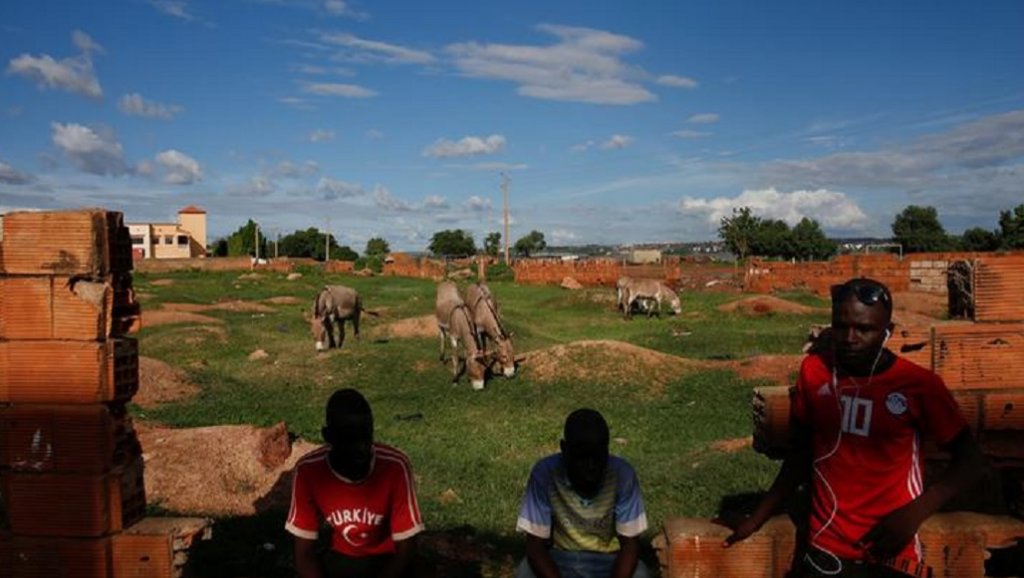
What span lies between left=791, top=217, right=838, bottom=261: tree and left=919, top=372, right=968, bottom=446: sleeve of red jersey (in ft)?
281

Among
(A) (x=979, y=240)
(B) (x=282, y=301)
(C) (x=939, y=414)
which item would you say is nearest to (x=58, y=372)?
(C) (x=939, y=414)

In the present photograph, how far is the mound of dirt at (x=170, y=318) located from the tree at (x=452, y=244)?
245 feet

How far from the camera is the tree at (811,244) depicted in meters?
84.6

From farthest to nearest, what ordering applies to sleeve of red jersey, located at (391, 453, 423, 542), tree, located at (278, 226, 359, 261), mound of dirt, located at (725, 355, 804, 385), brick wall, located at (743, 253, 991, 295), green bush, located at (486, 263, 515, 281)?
tree, located at (278, 226, 359, 261) → green bush, located at (486, 263, 515, 281) → brick wall, located at (743, 253, 991, 295) → mound of dirt, located at (725, 355, 804, 385) → sleeve of red jersey, located at (391, 453, 423, 542)

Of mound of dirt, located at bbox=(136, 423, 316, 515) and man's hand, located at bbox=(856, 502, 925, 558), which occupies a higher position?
man's hand, located at bbox=(856, 502, 925, 558)

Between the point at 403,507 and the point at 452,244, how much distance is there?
335 feet

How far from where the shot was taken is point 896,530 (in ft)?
10.9

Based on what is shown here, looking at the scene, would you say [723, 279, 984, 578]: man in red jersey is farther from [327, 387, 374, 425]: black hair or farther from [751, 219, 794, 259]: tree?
[751, 219, 794, 259]: tree

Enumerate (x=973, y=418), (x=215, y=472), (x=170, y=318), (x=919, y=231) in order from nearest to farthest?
(x=973, y=418)
(x=215, y=472)
(x=170, y=318)
(x=919, y=231)

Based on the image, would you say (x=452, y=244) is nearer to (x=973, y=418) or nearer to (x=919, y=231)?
(x=919, y=231)

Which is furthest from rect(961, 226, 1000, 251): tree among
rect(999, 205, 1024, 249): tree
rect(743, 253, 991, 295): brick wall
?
rect(743, 253, 991, 295): brick wall

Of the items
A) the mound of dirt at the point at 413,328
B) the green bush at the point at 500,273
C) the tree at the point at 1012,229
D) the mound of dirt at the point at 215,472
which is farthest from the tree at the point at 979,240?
the mound of dirt at the point at 215,472

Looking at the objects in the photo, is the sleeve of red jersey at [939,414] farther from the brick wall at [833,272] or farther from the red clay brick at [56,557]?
the brick wall at [833,272]

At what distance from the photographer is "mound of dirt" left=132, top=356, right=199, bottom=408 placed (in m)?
15.0
